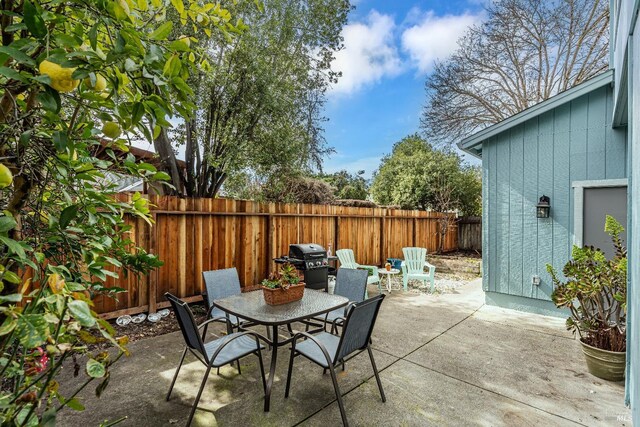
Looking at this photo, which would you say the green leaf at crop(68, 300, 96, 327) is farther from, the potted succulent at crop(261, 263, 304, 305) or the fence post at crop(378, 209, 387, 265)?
the fence post at crop(378, 209, 387, 265)

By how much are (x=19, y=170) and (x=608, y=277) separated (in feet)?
13.8

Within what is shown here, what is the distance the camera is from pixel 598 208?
14.0ft

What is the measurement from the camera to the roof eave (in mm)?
4168

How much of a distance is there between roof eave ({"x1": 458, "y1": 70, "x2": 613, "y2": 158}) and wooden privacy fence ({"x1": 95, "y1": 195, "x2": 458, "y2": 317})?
9.88 ft

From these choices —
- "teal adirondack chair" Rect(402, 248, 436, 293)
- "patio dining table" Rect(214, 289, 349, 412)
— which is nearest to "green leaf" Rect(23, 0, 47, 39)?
"patio dining table" Rect(214, 289, 349, 412)

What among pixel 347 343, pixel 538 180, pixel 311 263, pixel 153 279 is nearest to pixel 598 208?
pixel 538 180

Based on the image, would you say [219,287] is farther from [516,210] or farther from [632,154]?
[516,210]

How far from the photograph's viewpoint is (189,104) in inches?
38.3

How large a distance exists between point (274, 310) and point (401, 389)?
1319 mm

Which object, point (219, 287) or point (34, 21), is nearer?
point (34, 21)

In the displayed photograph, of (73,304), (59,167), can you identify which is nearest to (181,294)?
(59,167)

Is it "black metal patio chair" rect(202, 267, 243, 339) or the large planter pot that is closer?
the large planter pot

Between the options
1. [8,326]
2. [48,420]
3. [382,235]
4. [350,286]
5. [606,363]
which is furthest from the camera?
[382,235]

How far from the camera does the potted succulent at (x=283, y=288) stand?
114 inches
